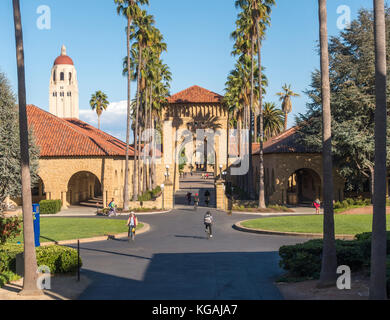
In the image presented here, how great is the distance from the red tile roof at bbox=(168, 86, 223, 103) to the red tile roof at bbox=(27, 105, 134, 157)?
1244 inches

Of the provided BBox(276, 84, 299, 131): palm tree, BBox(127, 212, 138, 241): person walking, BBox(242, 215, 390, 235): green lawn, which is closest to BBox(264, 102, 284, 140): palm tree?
BBox(276, 84, 299, 131): palm tree

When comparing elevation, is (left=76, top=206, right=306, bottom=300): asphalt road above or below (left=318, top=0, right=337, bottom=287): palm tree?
below

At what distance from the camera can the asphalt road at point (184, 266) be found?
12477mm

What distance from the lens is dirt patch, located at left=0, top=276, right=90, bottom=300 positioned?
1202 cm

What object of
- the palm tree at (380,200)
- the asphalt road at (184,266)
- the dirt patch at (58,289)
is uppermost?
the palm tree at (380,200)

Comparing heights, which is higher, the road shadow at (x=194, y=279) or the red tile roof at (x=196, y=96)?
the red tile roof at (x=196, y=96)

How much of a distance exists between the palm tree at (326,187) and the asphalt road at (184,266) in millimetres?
1570

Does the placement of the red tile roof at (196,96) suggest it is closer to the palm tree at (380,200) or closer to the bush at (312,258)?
the bush at (312,258)

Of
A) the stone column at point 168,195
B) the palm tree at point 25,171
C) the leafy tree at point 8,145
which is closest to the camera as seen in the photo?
the palm tree at point 25,171

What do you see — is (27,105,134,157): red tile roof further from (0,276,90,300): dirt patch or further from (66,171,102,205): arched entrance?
(0,276,90,300): dirt patch

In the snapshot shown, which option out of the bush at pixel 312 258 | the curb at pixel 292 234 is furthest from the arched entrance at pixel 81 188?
the bush at pixel 312 258
